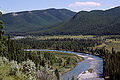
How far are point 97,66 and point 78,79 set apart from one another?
45.0 metres

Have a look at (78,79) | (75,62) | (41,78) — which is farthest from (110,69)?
(41,78)

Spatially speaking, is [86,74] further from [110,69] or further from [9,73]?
[9,73]

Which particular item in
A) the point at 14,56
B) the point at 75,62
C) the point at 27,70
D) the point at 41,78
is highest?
the point at 27,70

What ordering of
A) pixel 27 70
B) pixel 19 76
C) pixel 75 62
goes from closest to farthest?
pixel 19 76 → pixel 27 70 → pixel 75 62

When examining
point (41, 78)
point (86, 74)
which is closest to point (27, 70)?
point (41, 78)

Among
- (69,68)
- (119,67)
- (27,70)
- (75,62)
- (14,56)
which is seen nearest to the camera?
(27,70)

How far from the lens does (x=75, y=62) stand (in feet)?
545

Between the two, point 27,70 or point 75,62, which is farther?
point 75,62

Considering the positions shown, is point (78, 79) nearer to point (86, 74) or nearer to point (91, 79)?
point (91, 79)

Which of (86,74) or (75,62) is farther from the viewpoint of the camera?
(75,62)

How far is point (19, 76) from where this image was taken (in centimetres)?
2789

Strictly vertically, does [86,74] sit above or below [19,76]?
below

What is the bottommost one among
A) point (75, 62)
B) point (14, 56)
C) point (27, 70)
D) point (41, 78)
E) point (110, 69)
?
point (75, 62)

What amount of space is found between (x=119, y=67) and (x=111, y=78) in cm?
1010
